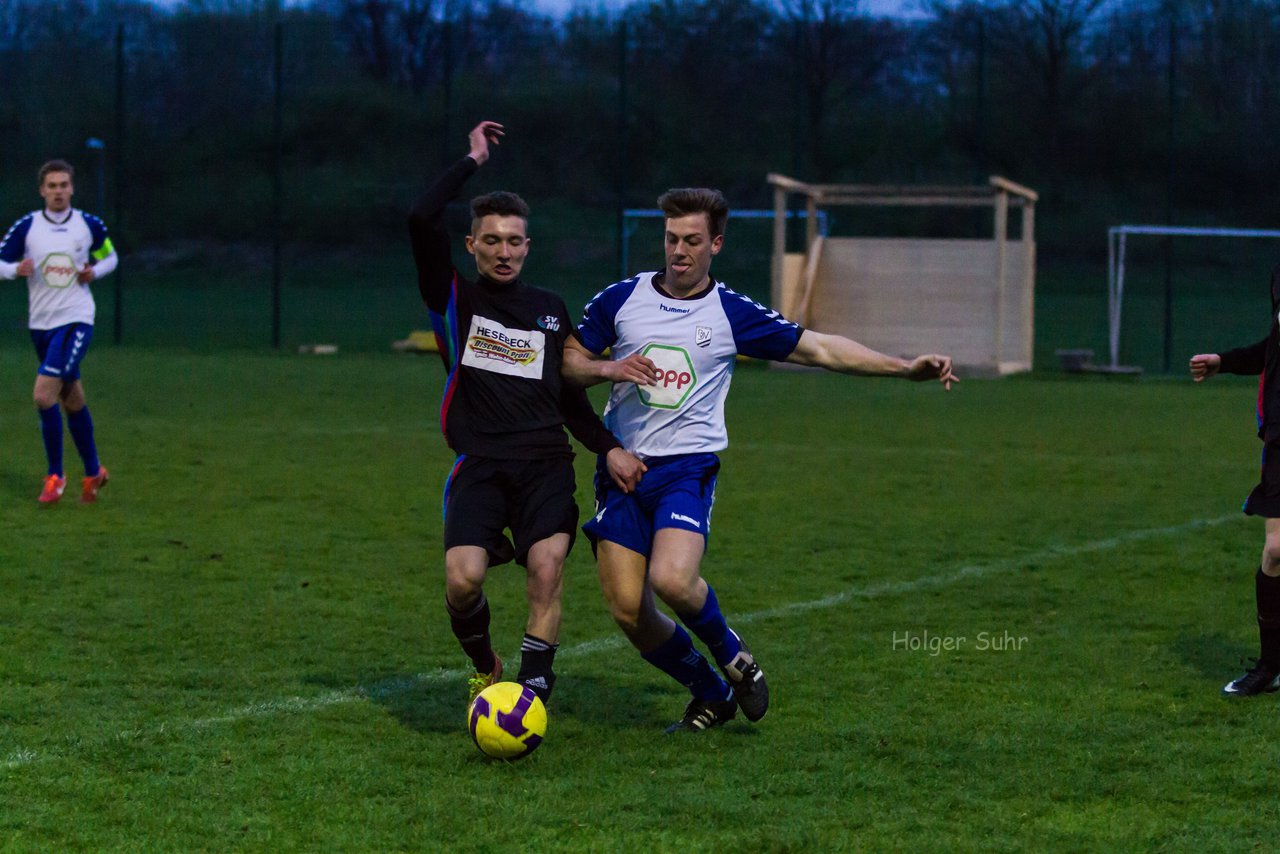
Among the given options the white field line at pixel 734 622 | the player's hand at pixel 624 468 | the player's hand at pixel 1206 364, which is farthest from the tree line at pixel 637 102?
the player's hand at pixel 624 468

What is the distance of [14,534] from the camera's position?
8859 millimetres

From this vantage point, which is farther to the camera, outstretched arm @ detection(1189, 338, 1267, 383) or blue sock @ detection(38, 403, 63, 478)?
blue sock @ detection(38, 403, 63, 478)

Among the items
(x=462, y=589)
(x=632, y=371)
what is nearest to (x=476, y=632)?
(x=462, y=589)

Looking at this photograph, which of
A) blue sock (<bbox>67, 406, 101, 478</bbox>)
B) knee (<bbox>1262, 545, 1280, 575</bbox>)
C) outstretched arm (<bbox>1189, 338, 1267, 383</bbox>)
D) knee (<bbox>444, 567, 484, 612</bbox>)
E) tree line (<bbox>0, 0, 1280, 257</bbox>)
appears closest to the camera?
knee (<bbox>444, 567, 484, 612</bbox>)

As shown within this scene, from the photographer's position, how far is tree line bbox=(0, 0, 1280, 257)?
26.1 metres

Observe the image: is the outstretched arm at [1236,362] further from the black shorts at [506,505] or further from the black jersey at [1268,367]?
the black shorts at [506,505]

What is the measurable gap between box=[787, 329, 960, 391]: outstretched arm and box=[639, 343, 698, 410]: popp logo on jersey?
36cm

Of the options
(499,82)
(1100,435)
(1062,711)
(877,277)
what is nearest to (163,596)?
(1062,711)

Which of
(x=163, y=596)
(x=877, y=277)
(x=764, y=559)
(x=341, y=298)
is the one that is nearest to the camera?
(x=163, y=596)

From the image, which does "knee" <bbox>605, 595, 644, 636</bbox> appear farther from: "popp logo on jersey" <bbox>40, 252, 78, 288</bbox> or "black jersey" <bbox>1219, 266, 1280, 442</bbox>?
"popp logo on jersey" <bbox>40, 252, 78, 288</bbox>

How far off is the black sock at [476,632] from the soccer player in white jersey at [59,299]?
5194 mm

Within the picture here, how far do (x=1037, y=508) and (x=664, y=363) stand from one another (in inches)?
210

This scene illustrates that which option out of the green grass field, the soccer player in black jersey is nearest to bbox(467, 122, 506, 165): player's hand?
the green grass field

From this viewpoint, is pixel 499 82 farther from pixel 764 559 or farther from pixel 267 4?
pixel 764 559
